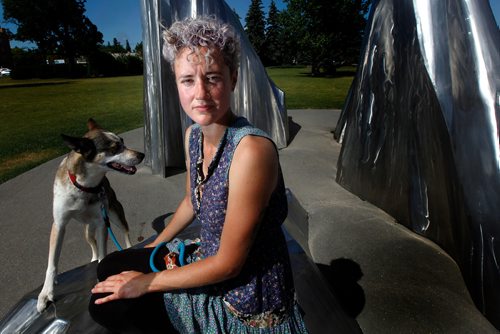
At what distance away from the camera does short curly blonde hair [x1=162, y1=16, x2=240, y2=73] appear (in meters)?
1.26

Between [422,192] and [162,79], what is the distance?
14.1 feet

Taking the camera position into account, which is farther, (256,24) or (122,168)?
(256,24)

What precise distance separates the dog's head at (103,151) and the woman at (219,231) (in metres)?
1.65

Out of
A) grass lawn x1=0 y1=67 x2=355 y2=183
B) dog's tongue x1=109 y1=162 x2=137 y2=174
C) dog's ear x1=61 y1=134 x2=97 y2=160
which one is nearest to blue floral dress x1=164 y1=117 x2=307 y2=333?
dog's ear x1=61 y1=134 x2=97 y2=160

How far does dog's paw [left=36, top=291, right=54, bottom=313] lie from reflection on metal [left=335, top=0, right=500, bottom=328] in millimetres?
3066

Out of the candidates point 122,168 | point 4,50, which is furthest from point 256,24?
point 122,168

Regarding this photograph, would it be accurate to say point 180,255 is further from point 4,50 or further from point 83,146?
point 4,50

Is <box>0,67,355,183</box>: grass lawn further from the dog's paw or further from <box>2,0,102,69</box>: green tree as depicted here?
<box>2,0,102,69</box>: green tree

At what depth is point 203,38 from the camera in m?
1.25

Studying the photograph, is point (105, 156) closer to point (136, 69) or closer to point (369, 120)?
point (369, 120)

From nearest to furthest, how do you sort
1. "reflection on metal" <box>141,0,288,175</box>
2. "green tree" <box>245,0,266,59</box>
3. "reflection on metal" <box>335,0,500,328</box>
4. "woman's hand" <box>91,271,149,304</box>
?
1. "woman's hand" <box>91,271,149,304</box>
2. "reflection on metal" <box>335,0,500,328</box>
3. "reflection on metal" <box>141,0,288,175</box>
4. "green tree" <box>245,0,266,59</box>

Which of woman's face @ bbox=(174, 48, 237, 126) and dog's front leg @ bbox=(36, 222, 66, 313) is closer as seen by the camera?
woman's face @ bbox=(174, 48, 237, 126)

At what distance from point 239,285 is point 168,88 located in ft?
16.6

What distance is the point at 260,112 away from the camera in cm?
739
